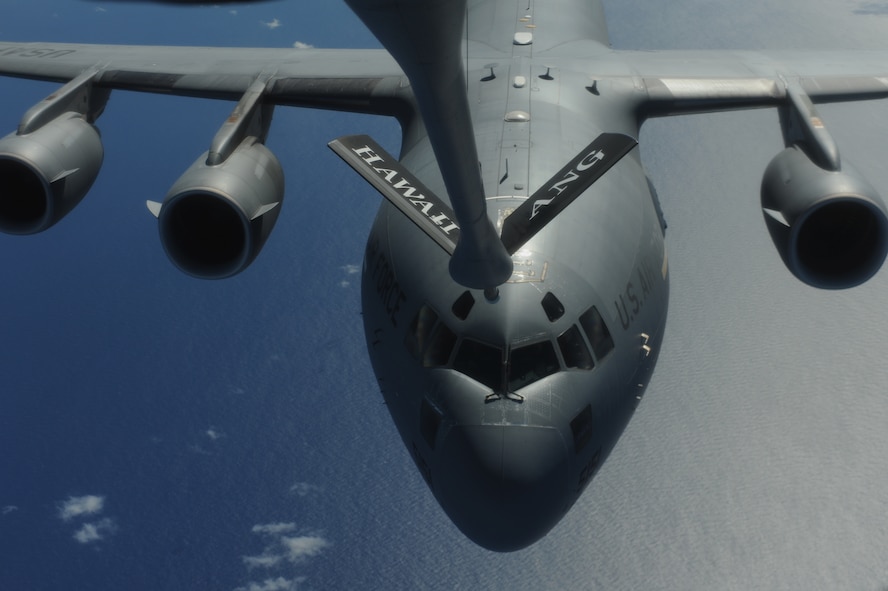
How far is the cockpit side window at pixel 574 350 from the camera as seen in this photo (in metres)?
11.5

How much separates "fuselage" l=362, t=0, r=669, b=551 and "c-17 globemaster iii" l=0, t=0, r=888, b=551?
0.03 metres

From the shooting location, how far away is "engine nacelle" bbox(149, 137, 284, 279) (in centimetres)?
1481

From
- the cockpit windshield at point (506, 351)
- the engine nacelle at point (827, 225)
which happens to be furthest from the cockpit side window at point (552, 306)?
the engine nacelle at point (827, 225)

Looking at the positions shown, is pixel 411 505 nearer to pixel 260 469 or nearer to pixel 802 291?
pixel 260 469

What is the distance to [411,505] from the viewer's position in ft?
80.5

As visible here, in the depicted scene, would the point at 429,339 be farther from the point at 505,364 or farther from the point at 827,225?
the point at 827,225

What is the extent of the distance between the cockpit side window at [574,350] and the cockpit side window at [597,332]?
15 cm

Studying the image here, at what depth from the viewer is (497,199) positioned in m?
12.7

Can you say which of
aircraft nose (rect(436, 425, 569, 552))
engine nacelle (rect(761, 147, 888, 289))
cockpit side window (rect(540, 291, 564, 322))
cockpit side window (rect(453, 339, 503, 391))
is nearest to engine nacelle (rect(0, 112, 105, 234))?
cockpit side window (rect(453, 339, 503, 391))

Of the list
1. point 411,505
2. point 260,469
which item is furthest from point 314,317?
point 411,505

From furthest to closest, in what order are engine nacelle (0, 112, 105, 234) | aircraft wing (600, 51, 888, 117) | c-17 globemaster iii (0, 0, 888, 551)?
aircraft wing (600, 51, 888, 117)
engine nacelle (0, 112, 105, 234)
c-17 globemaster iii (0, 0, 888, 551)

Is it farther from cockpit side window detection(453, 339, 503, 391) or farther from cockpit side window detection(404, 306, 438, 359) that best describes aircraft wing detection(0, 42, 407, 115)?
cockpit side window detection(453, 339, 503, 391)

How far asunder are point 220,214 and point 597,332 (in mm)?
7142

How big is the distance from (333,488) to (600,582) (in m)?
7.58
